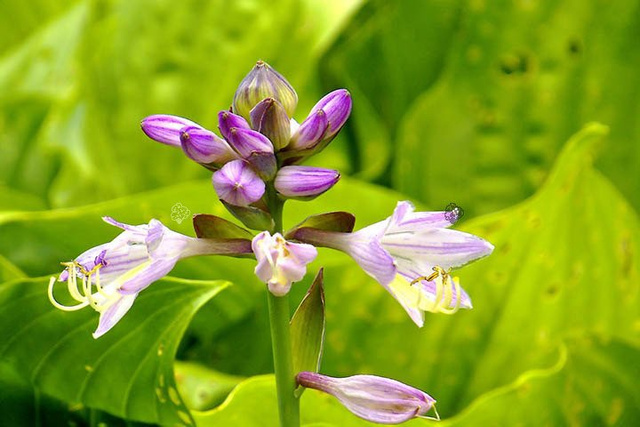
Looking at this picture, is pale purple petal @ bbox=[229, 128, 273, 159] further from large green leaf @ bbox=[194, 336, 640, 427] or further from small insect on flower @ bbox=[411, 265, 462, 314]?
large green leaf @ bbox=[194, 336, 640, 427]

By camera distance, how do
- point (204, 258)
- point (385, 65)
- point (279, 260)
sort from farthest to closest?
1. point (385, 65)
2. point (204, 258)
3. point (279, 260)

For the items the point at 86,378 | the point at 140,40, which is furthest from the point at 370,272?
the point at 140,40

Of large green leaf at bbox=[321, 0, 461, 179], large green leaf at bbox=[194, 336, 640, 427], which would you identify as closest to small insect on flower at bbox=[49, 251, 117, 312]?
large green leaf at bbox=[194, 336, 640, 427]

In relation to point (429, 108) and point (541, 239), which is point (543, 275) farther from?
point (429, 108)

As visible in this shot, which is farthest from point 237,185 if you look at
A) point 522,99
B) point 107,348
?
point 522,99

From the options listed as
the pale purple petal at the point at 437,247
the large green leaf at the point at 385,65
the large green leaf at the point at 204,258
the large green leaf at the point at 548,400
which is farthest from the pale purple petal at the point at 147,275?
the large green leaf at the point at 385,65

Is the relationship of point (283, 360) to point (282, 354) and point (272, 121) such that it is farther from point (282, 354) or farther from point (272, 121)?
point (272, 121)

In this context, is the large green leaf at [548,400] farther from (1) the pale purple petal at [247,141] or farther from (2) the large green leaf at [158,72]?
(2) the large green leaf at [158,72]
